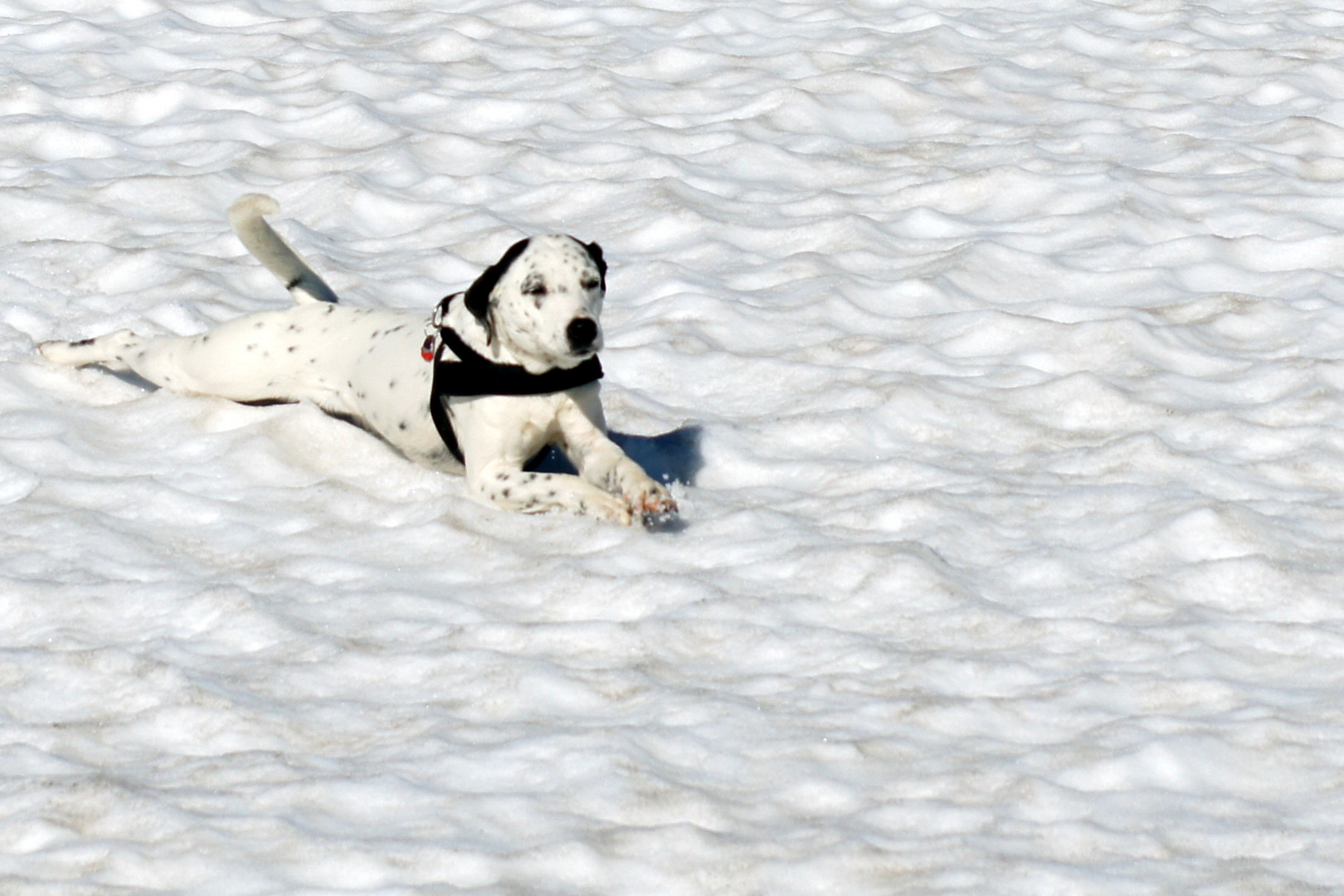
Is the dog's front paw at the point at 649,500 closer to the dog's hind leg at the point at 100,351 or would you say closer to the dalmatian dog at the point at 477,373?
the dalmatian dog at the point at 477,373

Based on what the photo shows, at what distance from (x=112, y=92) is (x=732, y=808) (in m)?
6.55

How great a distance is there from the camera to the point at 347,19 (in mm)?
9891

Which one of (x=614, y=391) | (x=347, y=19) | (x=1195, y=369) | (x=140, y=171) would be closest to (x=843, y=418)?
(x=614, y=391)

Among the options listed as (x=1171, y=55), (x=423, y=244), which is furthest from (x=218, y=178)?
(x=1171, y=55)

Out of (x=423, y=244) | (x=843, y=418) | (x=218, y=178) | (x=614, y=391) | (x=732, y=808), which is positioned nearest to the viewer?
(x=732, y=808)

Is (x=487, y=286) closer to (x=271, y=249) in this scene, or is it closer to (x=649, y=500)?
(x=649, y=500)

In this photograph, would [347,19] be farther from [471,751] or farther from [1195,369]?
[471,751]

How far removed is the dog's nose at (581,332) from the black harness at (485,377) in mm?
202

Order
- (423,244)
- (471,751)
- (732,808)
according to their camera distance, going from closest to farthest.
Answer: (732,808)
(471,751)
(423,244)

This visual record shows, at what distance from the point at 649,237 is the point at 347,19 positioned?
11.4ft

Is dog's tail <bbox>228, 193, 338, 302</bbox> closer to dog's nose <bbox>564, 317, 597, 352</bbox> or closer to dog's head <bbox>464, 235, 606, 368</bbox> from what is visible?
dog's head <bbox>464, 235, 606, 368</bbox>

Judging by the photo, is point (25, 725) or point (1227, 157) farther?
point (1227, 157)

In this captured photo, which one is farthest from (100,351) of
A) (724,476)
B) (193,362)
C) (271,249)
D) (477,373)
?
(724,476)

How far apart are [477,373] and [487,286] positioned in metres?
0.26
